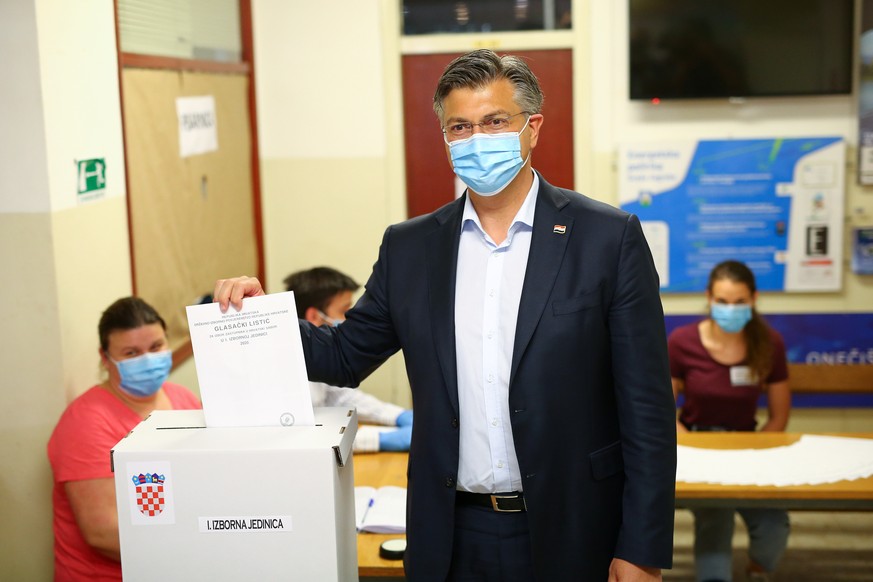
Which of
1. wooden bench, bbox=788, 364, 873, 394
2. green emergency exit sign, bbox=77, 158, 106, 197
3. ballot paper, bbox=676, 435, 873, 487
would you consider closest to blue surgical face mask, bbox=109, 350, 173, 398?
green emergency exit sign, bbox=77, 158, 106, 197

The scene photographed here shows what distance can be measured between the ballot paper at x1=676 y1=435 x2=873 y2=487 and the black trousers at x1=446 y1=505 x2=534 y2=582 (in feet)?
4.00

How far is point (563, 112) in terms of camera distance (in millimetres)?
5098

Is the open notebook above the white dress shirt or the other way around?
the other way around

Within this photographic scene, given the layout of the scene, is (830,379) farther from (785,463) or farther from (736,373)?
(785,463)

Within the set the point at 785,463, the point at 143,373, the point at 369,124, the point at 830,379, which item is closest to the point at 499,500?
the point at 143,373

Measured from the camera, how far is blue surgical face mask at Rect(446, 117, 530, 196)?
76.0 inches

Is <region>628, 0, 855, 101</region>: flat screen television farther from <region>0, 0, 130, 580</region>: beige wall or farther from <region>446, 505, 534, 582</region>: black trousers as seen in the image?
<region>446, 505, 534, 582</region>: black trousers

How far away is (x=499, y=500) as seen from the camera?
194cm

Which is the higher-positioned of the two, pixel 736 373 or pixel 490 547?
pixel 490 547

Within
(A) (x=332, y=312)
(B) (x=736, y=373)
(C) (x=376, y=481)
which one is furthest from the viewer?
(B) (x=736, y=373)

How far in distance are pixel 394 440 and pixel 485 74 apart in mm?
1755

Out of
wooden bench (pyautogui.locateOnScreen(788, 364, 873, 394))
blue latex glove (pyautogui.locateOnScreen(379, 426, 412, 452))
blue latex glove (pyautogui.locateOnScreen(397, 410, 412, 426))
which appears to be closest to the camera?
blue latex glove (pyautogui.locateOnScreen(379, 426, 412, 452))

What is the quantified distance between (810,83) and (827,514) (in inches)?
82.8

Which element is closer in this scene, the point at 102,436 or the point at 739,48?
the point at 102,436
